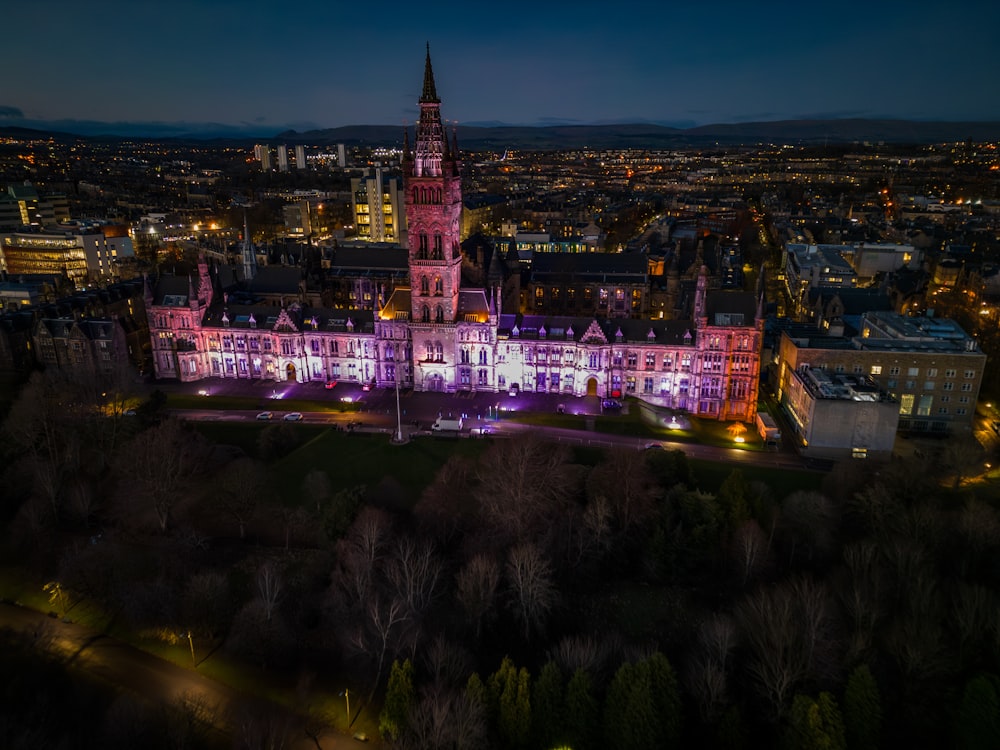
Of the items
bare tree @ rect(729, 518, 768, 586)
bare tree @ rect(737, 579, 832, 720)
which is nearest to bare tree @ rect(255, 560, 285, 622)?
bare tree @ rect(737, 579, 832, 720)

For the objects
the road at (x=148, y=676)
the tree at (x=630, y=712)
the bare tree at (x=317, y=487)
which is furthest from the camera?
the bare tree at (x=317, y=487)

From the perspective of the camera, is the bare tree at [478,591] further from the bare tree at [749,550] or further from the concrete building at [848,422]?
the concrete building at [848,422]

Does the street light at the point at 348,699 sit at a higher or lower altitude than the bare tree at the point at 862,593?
lower

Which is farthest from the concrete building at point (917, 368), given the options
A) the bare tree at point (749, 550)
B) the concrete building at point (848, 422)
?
the bare tree at point (749, 550)

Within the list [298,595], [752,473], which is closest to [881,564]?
[752,473]

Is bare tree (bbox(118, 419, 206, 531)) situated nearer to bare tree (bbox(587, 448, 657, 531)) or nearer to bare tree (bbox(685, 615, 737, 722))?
bare tree (bbox(587, 448, 657, 531))

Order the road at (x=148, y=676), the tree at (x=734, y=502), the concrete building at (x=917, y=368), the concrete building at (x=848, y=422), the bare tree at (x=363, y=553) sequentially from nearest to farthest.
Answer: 1. the road at (x=148, y=676)
2. the bare tree at (x=363, y=553)
3. the tree at (x=734, y=502)
4. the concrete building at (x=848, y=422)
5. the concrete building at (x=917, y=368)

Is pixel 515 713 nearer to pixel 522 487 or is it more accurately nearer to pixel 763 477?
pixel 522 487
